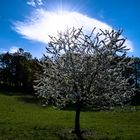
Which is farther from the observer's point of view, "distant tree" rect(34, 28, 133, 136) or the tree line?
the tree line

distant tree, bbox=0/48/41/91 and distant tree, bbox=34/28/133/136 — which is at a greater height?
distant tree, bbox=0/48/41/91

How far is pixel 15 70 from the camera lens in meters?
116

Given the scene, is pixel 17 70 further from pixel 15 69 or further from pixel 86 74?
pixel 86 74

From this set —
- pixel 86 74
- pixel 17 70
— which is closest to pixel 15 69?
pixel 17 70

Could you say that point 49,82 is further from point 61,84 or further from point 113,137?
point 113,137

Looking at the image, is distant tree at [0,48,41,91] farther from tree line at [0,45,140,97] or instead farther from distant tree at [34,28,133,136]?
distant tree at [34,28,133,136]

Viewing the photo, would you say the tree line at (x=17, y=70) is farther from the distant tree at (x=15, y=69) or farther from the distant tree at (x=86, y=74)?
the distant tree at (x=86, y=74)

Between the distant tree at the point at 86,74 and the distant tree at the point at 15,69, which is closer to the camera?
the distant tree at the point at 86,74

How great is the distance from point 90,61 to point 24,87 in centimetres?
8438

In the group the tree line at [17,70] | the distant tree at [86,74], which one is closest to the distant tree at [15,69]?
the tree line at [17,70]

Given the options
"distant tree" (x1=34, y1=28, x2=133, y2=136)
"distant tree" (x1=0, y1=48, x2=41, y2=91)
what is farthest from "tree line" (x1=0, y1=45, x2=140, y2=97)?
"distant tree" (x1=34, y1=28, x2=133, y2=136)

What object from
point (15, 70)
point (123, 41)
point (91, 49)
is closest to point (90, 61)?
point (91, 49)

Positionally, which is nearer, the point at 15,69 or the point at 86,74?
the point at 86,74

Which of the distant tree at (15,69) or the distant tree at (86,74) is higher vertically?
the distant tree at (15,69)
